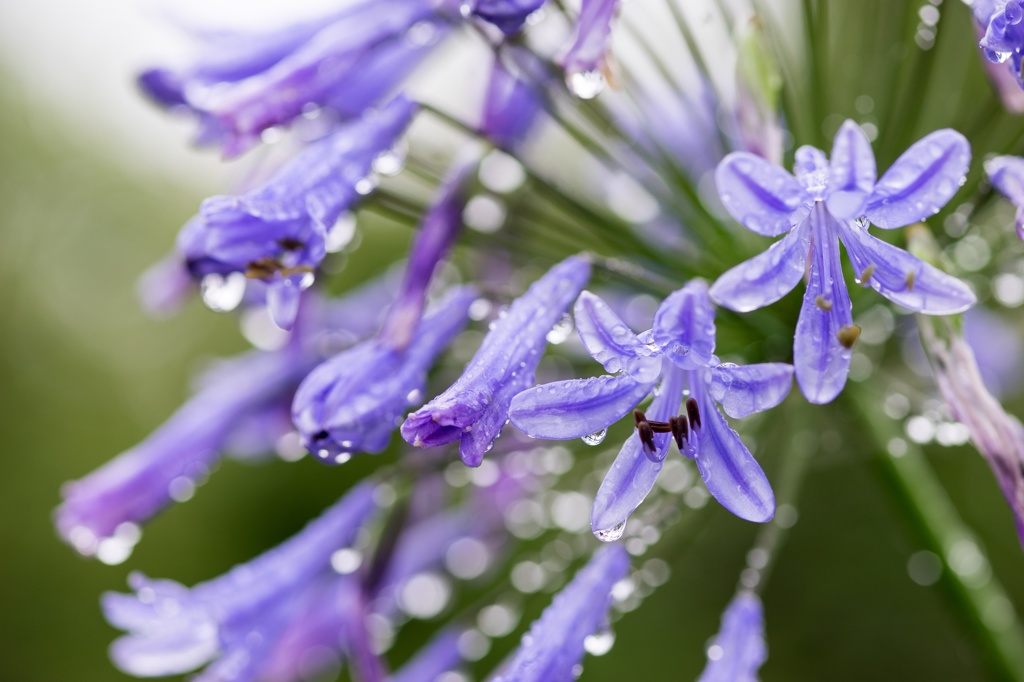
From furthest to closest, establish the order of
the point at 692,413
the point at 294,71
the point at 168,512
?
the point at 168,512
the point at 294,71
the point at 692,413

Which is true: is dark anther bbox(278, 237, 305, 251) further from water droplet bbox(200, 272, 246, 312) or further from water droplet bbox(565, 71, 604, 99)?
water droplet bbox(565, 71, 604, 99)

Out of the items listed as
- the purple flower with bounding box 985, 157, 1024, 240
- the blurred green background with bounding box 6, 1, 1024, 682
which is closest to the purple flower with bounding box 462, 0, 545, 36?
the purple flower with bounding box 985, 157, 1024, 240

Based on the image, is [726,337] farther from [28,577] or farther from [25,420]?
[25,420]

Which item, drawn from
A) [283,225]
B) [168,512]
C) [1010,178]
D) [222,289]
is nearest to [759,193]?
[1010,178]

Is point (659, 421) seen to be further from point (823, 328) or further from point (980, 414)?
point (980, 414)

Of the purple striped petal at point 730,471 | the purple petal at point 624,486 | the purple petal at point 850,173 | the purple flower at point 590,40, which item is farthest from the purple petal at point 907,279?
the purple flower at point 590,40

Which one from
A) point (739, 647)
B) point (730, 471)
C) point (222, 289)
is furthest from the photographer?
point (222, 289)

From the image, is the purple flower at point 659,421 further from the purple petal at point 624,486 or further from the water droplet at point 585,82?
the water droplet at point 585,82
